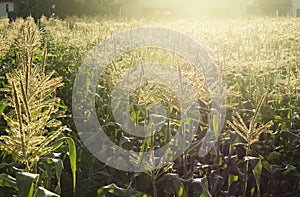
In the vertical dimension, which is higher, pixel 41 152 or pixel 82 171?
pixel 41 152

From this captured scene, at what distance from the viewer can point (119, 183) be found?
129 inches

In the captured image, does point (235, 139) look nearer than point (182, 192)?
No

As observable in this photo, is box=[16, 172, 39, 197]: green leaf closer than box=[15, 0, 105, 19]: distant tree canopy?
Yes

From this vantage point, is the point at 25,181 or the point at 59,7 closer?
the point at 25,181

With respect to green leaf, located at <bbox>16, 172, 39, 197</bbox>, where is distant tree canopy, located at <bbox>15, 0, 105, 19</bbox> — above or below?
above

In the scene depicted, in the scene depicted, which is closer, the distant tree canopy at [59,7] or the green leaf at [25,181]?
the green leaf at [25,181]

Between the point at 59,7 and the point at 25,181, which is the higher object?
the point at 59,7

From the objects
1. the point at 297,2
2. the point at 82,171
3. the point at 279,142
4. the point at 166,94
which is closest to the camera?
the point at 166,94

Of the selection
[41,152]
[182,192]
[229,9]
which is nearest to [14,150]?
[41,152]

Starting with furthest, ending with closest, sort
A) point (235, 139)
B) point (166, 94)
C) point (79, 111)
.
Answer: point (79, 111) < point (235, 139) < point (166, 94)

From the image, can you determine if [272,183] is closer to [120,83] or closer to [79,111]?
[120,83]

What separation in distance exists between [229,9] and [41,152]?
1427 inches

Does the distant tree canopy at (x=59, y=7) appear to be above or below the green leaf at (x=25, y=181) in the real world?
above

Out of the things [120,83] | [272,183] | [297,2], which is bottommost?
[272,183]
